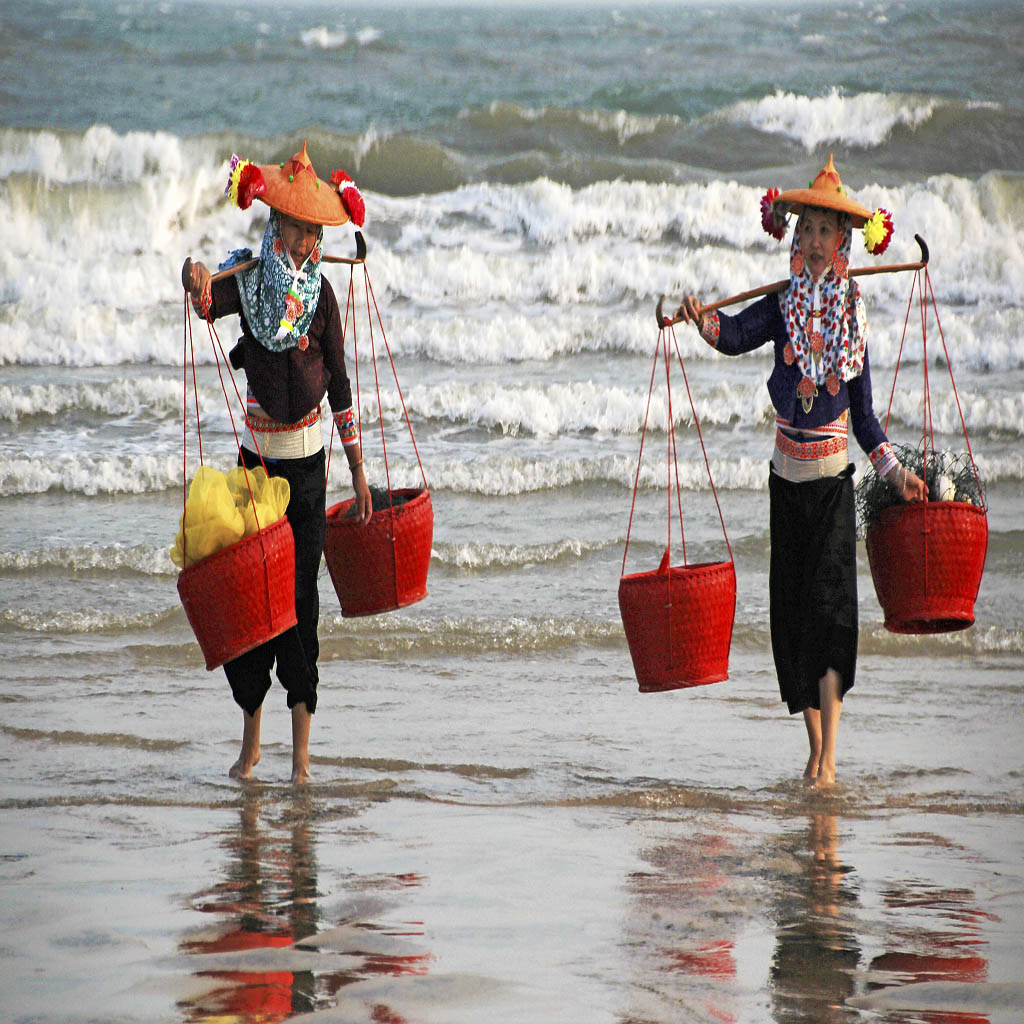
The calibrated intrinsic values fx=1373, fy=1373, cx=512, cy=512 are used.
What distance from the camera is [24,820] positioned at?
10.4 feet

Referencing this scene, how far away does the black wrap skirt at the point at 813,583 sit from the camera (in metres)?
3.64

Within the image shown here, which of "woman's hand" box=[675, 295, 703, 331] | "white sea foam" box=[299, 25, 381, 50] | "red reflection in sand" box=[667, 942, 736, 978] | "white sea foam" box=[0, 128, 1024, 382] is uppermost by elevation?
"white sea foam" box=[299, 25, 381, 50]

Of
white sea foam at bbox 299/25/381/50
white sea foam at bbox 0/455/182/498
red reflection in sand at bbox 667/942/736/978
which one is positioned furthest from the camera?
white sea foam at bbox 299/25/381/50

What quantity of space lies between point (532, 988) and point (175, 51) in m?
15.9

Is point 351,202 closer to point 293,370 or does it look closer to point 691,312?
point 293,370

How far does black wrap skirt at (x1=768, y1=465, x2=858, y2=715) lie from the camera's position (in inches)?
143

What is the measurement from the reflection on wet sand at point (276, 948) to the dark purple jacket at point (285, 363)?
3.72 feet

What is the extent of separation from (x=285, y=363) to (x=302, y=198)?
42 cm

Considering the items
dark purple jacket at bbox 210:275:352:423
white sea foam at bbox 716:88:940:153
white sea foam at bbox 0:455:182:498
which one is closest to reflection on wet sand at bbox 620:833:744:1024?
dark purple jacket at bbox 210:275:352:423

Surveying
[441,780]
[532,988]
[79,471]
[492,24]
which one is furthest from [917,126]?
[532,988]

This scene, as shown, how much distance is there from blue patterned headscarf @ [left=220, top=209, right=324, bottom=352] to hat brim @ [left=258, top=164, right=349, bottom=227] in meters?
0.04

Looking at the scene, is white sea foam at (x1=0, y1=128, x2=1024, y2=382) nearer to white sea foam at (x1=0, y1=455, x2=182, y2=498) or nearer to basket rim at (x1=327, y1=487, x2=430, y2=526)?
white sea foam at (x1=0, y1=455, x2=182, y2=498)

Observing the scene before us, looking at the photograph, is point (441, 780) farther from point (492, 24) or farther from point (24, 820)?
point (492, 24)

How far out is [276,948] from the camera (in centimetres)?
236
